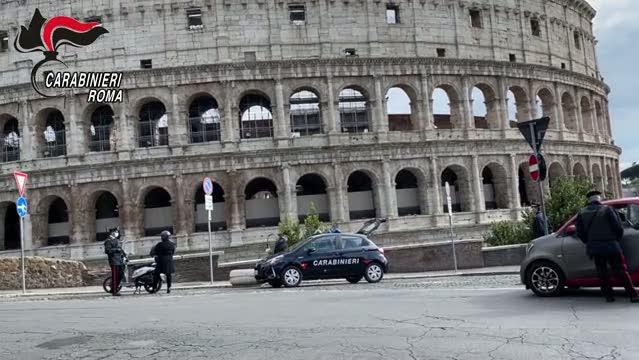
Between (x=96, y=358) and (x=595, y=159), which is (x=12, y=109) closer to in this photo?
(x=96, y=358)

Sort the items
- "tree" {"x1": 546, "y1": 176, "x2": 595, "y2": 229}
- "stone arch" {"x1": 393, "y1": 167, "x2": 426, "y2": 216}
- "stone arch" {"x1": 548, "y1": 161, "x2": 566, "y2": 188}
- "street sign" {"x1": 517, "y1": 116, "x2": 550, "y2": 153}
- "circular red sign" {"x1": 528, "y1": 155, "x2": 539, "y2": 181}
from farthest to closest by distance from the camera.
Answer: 1. "stone arch" {"x1": 548, "y1": 161, "x2": 566, "y2": 188}
2. "stone arch" {"x1": 393, "y1": 167, "x2": 426, "y2": 216}
3. "tree" {"x1": 546, "y1": 176, "x2": 595, "y2": 229}
4. "street sign" {"x1": 517, "y1": 116, "x2": 550, "y2": 153}
5. "circular red sign" {"x1": 528, "y1": 155, "x2": 539, "y2": 181}

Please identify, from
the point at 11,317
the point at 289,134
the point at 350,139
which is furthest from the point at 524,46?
the point at 11,317

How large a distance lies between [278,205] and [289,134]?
12.8 feet

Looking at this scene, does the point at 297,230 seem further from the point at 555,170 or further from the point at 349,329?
the point at 555,170

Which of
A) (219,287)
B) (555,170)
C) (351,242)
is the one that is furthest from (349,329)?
(555,170)

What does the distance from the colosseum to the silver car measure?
20.7 metres

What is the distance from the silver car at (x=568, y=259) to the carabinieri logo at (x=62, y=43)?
83.4 feet

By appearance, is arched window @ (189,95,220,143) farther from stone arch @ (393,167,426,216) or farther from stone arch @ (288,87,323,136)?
stone arch @ (393,167,426,216)

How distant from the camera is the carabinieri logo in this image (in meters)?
30.4

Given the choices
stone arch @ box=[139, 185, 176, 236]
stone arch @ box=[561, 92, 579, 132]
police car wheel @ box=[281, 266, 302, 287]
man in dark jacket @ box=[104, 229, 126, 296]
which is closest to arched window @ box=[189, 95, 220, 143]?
stone arch @ box=[139, 185, 176, 236]

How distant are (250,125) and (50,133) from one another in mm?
11338

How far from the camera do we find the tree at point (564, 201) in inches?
834

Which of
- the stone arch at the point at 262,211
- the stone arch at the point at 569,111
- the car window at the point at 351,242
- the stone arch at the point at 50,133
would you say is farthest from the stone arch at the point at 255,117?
the stone arch at the point at 569,111

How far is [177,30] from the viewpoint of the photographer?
31.0m
